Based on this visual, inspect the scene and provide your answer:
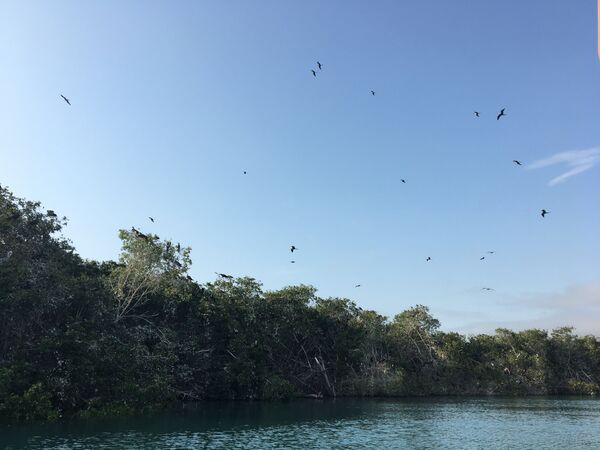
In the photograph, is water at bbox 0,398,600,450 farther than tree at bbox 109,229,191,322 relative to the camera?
No

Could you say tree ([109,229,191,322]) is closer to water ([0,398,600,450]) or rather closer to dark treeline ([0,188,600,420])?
dark treeline ([0,188,600,420])

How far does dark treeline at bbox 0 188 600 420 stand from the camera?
121ft

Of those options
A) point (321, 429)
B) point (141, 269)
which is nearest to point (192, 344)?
point (141, 269)

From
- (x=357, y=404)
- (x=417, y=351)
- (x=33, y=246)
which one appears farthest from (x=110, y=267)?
(x=417, y=351)

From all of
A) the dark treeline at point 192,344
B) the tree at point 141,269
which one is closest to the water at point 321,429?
the dark treeline at point 192,344

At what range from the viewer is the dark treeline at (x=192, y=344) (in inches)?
1452

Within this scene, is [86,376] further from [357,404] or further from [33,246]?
[357,404]

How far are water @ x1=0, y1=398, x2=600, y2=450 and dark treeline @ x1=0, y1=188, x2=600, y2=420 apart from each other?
408cm

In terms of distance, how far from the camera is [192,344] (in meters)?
51.0

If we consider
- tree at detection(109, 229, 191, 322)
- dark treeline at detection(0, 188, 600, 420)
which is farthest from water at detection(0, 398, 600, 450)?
tree at detection(109, 229, 191, 322)

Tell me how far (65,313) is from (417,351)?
156ft

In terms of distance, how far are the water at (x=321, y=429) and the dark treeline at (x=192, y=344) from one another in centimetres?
408

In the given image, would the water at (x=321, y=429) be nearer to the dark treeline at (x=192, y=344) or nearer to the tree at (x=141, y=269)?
the dark treeline at (x=192, y=344)

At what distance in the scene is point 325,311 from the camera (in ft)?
222
